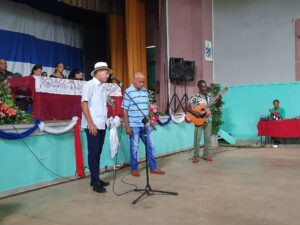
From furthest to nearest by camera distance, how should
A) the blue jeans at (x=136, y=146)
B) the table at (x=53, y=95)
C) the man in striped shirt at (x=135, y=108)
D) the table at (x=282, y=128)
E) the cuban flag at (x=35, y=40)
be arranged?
the cuban flag at (x=35, y=40)
the table at (x=282, y=128)
the table at (x=53, y=95)
the blue jeans at (x=136, y=146)
the man in striped shirt at (x=135, y=108)

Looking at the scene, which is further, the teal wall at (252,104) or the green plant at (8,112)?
the teal wall at (252,104)

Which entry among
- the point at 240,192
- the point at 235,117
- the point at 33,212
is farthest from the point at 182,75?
the point at 33,212

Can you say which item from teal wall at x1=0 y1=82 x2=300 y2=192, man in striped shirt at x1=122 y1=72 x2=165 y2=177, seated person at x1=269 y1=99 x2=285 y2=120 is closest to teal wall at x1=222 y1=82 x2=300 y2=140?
teal wall at x1=0 y1=82 x2=300 y2=192

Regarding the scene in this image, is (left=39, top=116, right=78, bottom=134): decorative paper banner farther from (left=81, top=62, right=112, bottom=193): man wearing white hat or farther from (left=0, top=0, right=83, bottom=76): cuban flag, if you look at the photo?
(left=0, top=0, right=83, bottom=76): cuban flag

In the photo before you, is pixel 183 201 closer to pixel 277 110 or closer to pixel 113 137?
pixel 113 137

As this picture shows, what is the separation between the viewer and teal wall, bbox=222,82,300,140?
8.68m

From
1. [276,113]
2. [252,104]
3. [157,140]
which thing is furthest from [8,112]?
[252,104]

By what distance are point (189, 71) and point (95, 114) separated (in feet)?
16.0

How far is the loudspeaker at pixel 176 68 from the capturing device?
802cm

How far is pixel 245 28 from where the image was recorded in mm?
9344

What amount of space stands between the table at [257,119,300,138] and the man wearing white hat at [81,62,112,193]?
4785 mm

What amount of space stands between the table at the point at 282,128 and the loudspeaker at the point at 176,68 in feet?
6.90

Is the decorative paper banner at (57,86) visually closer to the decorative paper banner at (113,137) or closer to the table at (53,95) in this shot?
the table at (53,95)

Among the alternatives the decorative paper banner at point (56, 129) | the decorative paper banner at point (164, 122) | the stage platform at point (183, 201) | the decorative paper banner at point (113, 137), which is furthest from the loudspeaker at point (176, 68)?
the decorative paper banner at point (56, 129)
